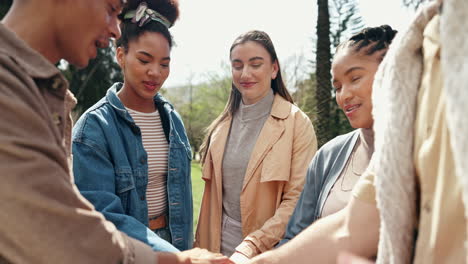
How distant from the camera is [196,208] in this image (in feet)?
31.8

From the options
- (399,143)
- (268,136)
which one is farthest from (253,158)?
(399,143)

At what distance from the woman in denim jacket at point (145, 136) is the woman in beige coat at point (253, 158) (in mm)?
279

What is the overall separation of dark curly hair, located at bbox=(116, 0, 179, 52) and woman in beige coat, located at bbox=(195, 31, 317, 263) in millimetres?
656

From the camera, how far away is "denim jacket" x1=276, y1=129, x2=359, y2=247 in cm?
211

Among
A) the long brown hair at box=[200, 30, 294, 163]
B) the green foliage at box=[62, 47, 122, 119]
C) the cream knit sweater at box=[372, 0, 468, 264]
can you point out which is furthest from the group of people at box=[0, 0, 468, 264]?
the green foliage at box=[62, 47, 122, 119]

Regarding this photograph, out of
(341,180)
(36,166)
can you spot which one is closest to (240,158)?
(341,180)

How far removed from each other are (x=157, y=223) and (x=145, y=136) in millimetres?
597

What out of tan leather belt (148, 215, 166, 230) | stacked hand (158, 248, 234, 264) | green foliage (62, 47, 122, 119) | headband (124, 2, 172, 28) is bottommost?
green foliage (62, 47, 122, 119)

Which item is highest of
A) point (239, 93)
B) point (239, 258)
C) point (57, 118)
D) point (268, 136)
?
point (57, 118)

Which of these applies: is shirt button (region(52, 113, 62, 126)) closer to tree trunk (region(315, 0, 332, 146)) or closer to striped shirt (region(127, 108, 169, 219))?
striped shirt (region(127, 108, 169, 219))

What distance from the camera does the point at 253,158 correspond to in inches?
113

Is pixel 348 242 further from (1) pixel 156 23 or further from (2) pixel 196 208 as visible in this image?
(2) pixel 196 208

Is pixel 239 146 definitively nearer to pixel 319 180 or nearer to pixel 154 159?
pixel 154 159

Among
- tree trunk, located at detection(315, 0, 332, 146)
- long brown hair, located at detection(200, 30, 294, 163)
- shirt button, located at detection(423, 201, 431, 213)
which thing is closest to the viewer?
shirt button, located at detection(423, 201, 431, 213)
